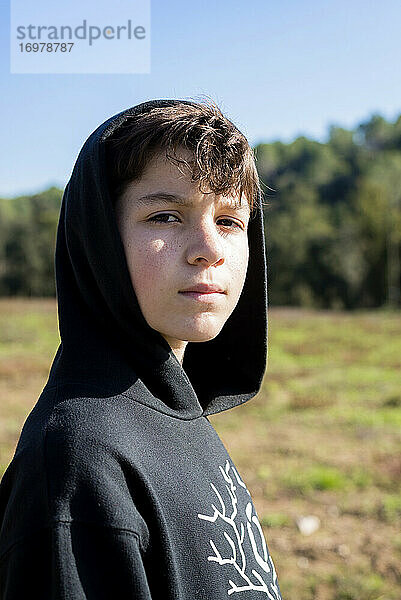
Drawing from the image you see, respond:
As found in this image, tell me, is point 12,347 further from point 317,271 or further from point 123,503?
point 317,271

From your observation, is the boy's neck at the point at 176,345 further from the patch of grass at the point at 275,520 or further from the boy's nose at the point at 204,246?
the patch of grass at the point at 275,520

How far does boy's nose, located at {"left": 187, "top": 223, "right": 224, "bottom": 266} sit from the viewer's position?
1232 mm

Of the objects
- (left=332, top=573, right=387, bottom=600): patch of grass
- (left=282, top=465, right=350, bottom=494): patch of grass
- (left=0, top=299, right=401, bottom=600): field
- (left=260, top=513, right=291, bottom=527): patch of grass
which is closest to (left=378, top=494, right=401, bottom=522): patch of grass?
(left=0, top=299, right=401, bottom=600): field

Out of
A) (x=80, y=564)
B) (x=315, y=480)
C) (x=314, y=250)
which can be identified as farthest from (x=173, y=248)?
(x=314, y=250)

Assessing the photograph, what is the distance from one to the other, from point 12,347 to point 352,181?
102 feet

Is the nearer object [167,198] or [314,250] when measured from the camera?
[167,198]

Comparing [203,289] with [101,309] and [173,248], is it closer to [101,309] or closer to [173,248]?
[173,248]

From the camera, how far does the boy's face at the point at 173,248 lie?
1231 millimetres

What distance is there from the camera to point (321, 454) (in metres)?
6.55

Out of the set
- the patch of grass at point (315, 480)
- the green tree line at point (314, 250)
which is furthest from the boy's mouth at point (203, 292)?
the green tree line at point (314, 250)

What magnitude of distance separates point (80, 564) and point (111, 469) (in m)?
0.15

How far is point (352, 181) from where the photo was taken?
135 feet

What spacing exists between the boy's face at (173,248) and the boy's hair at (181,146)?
17 millimetres

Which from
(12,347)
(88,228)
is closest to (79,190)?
(88,228)
